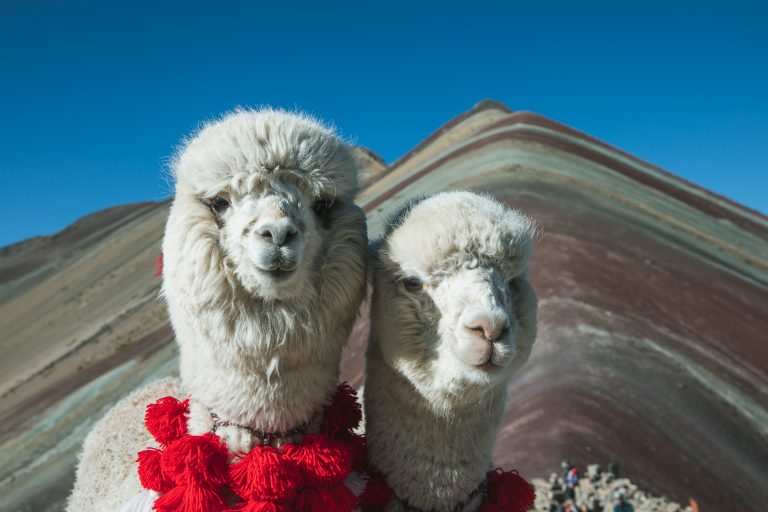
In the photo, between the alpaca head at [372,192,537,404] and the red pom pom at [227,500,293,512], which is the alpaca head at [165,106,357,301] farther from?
the red pom pom at [227,500,293,512]

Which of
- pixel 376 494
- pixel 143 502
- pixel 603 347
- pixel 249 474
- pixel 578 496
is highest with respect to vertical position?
pixel 603 347

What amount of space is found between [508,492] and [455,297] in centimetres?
131

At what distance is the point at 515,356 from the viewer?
2957 mm

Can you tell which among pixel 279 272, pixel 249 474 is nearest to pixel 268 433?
pixel 249 474

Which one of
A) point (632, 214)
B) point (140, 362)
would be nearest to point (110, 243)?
point (140, 362)

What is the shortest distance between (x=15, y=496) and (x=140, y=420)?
11.3m

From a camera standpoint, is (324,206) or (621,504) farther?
(621,504)

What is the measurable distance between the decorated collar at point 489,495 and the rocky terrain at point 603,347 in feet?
4.53

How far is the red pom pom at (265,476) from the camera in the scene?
2.71 meters

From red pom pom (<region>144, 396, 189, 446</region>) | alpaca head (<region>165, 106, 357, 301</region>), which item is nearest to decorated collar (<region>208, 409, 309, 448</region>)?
red pom pom (<region>144, 396, 189, 446</region>)

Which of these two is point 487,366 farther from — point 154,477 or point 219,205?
point 154,477

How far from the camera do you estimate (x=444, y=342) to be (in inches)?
113

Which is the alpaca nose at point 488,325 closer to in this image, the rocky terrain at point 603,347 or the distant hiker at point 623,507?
the rocky terrain at point 603,347

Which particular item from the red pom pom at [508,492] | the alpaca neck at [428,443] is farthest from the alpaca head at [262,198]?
the red pom pom at [508,492]
